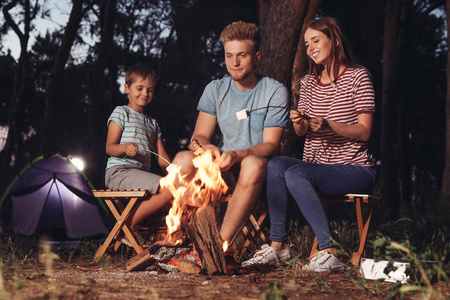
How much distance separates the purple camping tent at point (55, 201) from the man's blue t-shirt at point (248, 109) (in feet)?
9.75

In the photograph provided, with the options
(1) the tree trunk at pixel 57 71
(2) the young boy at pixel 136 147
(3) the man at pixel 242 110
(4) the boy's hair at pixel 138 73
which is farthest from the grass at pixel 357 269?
(1) the tree trunk at pixel 57 71

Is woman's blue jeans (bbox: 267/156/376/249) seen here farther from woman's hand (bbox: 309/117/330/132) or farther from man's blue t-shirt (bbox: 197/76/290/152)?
man's blue t-shirt (bbox: 197/76/290/152)

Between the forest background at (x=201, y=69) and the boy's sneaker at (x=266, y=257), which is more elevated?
the forest background at (x=201, y=69)

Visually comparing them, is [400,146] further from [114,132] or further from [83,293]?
[83,293]

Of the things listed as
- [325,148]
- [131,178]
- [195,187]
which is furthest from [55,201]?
[325,148]

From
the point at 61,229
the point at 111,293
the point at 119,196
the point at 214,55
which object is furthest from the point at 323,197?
the point at 214,55

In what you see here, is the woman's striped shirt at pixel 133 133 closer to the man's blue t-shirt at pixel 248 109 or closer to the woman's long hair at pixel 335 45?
the man's blue t-shirt at pixel 248 109

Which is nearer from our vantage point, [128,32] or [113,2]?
[113,2]

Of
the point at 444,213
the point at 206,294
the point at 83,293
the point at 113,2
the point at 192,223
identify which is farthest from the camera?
the point at 113,2

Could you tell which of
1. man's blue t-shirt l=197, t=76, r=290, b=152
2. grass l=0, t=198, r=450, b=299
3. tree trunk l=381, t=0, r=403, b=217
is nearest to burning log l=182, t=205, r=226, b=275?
grass l=0, t=198, r=450, b=299

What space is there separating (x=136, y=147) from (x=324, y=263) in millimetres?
1762

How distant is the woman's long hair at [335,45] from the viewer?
3570 mm

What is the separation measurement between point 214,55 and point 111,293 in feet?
48.1

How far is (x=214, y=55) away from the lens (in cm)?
1639
